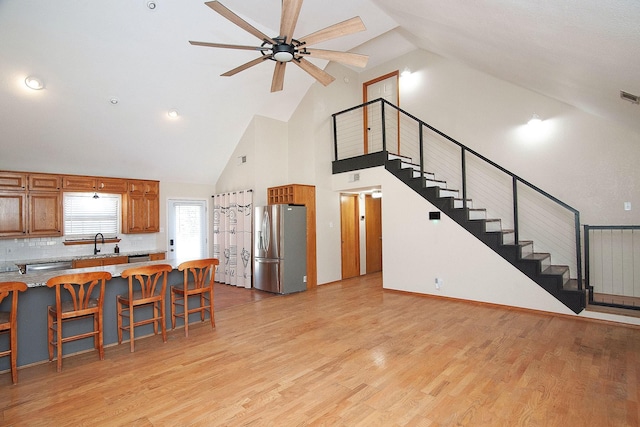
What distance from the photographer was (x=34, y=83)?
4.62 metres

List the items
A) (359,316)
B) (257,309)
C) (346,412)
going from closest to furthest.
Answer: (346,412), (359,316), (257,309)

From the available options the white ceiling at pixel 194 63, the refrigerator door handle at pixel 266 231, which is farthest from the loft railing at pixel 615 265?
the refrigerator door handle at pixel 266 231

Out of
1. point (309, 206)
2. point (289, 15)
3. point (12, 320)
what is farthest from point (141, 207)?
point (289, 15)

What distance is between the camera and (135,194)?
22.7ft

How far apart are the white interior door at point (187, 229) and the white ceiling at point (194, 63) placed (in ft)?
3.13

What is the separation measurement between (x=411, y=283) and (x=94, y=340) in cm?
501

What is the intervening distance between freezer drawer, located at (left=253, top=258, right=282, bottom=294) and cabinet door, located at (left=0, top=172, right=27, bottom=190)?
4307 millimetres

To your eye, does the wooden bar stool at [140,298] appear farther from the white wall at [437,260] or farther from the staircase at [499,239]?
the staircase at [499,239]

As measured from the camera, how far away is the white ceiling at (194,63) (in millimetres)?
2734

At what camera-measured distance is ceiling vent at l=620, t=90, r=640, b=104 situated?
3.23m

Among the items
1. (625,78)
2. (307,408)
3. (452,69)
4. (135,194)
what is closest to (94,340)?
(307,408)

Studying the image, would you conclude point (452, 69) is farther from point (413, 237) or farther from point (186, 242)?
A: point (186, 242)

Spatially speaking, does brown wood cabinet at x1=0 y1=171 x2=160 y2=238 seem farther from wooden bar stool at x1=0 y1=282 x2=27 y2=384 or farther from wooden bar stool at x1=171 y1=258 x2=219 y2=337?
wooden bar stool at x1=0 y1=282 x2=27 y2=384

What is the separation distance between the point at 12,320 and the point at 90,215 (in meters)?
4.20
